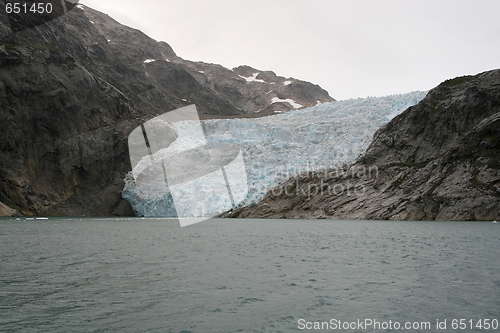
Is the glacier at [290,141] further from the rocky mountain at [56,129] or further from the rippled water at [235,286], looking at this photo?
the rippled water at [235,286]

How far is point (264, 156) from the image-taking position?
47.4 metres

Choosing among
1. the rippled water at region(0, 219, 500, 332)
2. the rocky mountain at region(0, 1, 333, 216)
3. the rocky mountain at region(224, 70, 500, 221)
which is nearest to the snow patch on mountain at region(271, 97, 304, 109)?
the rocky mountain at region(0, 1, 333, 216)

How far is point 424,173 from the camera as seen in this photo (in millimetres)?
36969

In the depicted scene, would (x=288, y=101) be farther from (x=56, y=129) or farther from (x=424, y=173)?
(x=424, y=173)

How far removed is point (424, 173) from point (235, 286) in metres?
31.7

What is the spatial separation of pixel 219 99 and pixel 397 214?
285 feet

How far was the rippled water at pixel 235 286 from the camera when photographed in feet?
24.0

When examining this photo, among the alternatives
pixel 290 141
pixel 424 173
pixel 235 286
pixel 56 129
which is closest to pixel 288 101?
pixel 290 141

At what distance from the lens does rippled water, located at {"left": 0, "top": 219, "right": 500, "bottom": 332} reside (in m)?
7.32

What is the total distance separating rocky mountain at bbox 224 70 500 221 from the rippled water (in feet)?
59.8

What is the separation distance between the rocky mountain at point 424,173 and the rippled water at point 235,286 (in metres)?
18.2

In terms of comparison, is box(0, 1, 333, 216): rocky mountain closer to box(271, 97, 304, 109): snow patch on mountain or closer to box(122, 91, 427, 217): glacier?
box(122, 91, 427, 217): glacier

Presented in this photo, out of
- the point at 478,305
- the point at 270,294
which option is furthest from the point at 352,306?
the point at 478,305

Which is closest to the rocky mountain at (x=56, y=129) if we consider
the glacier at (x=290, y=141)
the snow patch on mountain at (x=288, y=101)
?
the glacier at (x=290, y=141)
